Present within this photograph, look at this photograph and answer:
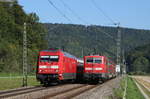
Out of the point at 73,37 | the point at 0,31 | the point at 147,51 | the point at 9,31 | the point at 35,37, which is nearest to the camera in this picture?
the point at 0,31

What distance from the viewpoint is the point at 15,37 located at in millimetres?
103062

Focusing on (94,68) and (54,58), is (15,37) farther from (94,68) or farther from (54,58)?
(54,58)

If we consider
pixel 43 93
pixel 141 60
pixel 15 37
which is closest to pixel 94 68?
pixel 43 93

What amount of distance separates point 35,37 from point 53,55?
74109mm

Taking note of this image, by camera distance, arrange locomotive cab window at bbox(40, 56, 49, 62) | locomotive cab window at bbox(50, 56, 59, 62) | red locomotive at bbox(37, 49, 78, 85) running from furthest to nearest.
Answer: locomotive cab window at bbox(50, 56, 59, 62)
locomotive cab window at bbox(40, 56, 49, 62)
red locomotive at bbox(37, 49, 78, 85)

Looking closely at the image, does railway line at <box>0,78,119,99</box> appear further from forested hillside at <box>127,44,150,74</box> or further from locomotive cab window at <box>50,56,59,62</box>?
forested hillside at <box>127,44,150,74</box>

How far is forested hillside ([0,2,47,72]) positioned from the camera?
267 ft

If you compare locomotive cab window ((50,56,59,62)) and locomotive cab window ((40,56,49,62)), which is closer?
locomotive cab window ((40,56,49,62))

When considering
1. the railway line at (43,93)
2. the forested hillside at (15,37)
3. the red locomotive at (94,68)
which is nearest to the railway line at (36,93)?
the railway line at (43,93)

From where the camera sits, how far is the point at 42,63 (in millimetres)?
36625

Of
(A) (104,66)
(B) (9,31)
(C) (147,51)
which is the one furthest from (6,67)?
(C) (147,51)

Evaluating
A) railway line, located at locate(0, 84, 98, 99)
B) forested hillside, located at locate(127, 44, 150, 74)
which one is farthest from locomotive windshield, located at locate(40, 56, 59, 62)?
forested hillside, located at locate(127, 44, 150, 74)

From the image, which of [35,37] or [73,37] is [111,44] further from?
[35,37]

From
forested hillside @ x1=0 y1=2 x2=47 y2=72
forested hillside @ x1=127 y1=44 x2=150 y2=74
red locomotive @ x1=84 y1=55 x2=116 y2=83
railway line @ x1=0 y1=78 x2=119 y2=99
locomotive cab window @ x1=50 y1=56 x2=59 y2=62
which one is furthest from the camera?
forested hillside @ x1=127 y1=44 x2=150 y2=74
